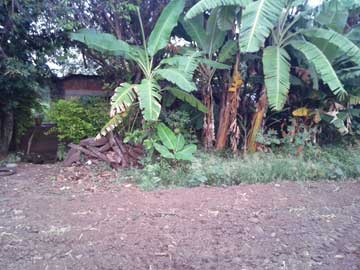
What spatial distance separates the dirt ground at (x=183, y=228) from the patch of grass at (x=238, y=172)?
358mm

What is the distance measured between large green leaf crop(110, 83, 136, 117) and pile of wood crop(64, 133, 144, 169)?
0.82m

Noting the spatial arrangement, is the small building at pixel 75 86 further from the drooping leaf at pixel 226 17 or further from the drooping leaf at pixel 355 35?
the drooping leaf at pixel 355 35

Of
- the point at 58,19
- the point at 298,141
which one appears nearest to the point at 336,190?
the point at 298,141

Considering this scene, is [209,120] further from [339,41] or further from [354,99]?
[354,99]

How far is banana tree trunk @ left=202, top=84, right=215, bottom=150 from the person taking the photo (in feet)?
22.0

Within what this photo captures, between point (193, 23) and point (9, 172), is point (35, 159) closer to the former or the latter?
point (9, 172)

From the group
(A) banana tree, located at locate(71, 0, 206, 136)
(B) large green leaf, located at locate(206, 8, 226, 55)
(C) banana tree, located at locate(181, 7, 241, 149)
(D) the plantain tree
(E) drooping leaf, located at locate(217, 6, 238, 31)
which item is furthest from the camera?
(B) large green leaf, located at locate(206, 8, 226, 55)

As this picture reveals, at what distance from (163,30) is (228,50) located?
49.2 inches

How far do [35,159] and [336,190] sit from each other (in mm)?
6089

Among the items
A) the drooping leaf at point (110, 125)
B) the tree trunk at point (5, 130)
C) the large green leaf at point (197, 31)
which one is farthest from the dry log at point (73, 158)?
the large green leaf at point (197, 31)

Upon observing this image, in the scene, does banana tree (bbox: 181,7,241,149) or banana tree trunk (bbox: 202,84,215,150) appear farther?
banana tree trunk (bbox: 202,84,215,150)

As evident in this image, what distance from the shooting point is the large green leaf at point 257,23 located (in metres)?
4.97

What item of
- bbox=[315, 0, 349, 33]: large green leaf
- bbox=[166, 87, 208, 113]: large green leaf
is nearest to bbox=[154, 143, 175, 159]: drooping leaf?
bbox=[166, 87, 208, 113]: large green leaf

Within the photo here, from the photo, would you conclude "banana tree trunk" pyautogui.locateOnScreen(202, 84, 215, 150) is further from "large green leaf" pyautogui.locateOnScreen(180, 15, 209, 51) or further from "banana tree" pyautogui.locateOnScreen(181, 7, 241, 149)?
"large green leaf" pyautogui.locateOnScreen(180, 15, 209, 51)
